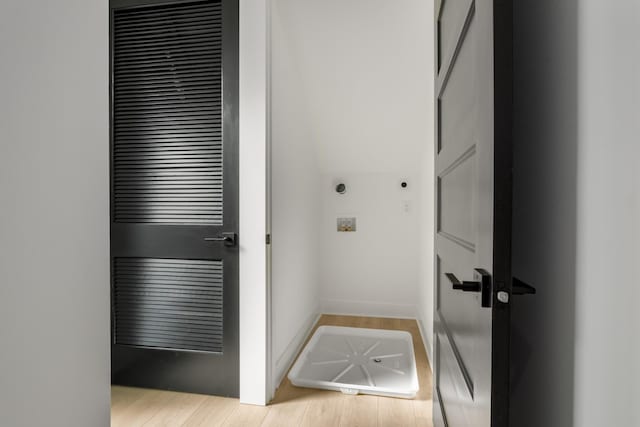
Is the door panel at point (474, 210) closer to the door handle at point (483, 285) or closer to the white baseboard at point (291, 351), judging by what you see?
the door handle at point (483, 285)

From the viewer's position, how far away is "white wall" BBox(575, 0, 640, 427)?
1.49 feet

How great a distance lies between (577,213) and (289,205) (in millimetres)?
1860

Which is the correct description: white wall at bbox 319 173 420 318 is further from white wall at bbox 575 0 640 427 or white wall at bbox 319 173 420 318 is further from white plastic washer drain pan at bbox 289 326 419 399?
white wall at bbox 575 0 640 427

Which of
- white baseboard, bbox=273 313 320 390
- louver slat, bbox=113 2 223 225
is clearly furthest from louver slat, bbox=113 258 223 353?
white baseboard, bbox=273 313 320 390

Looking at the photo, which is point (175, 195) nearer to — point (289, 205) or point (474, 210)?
point (289, 205)

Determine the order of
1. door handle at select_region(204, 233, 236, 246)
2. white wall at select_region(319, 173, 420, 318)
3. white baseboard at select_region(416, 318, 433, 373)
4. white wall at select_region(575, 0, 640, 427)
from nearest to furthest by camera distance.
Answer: white wall at select_region(575, 0, 640, 427) → door handle at select_region(204, 233, 236, 246) → white baseboard at select_region(416, 318, 433, 373) → white wall at select_region(319, 173, 420, 318)

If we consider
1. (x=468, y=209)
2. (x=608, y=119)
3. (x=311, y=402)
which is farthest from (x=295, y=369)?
(x=608, y=119)

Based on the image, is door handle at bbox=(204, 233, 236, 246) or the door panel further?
door handle at bbox=(204, 233, 236, 246)

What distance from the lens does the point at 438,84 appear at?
1.34 metres

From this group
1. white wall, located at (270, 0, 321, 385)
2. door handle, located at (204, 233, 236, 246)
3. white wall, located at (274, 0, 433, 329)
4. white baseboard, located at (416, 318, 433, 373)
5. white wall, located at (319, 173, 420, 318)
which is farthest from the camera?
white wall, located at (319, 173, 420, 318)

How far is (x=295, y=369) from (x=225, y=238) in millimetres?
1004

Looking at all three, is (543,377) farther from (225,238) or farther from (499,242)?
(225,238)

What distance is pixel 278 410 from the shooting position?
180cm

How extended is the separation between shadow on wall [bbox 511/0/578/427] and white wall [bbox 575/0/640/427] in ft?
0.11
